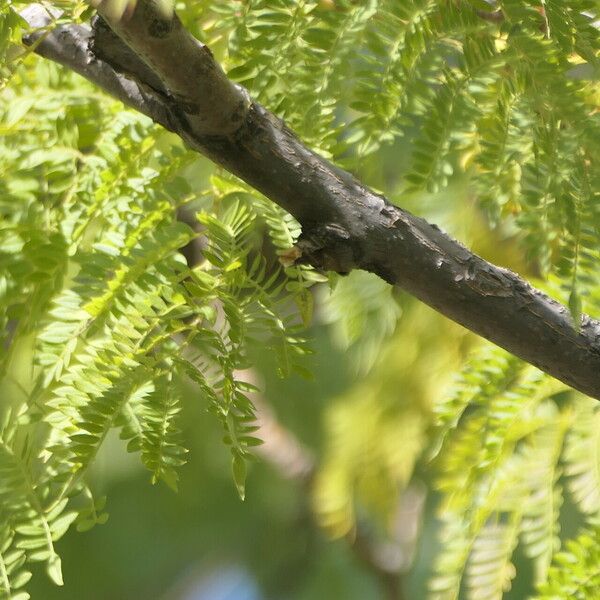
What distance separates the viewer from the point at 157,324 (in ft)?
1.62

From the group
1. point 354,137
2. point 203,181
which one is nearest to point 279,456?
point 203,181

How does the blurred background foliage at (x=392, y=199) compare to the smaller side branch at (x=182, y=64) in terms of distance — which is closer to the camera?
the smaller side branch at (x=182, y=64)

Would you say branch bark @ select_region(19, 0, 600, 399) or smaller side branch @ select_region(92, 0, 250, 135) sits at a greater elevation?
smaller side branch @ select_region(92, 0, 250, 135)

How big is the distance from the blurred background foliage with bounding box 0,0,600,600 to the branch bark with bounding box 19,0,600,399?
3 cm

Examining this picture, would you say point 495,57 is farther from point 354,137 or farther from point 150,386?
point 150,386

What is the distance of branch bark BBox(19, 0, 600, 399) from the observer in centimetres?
41

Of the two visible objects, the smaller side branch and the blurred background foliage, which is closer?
the smaller side branch

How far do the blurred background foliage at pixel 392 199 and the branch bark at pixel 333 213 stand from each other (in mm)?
29

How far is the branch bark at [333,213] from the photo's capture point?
414 millimetres

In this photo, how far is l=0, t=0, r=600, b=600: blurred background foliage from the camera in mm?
481

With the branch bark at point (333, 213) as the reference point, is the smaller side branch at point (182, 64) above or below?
above

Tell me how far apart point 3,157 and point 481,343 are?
1.24 feet

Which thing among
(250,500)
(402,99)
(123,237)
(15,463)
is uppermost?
(402,99)

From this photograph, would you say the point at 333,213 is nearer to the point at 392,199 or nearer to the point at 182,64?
the point at 182,64
